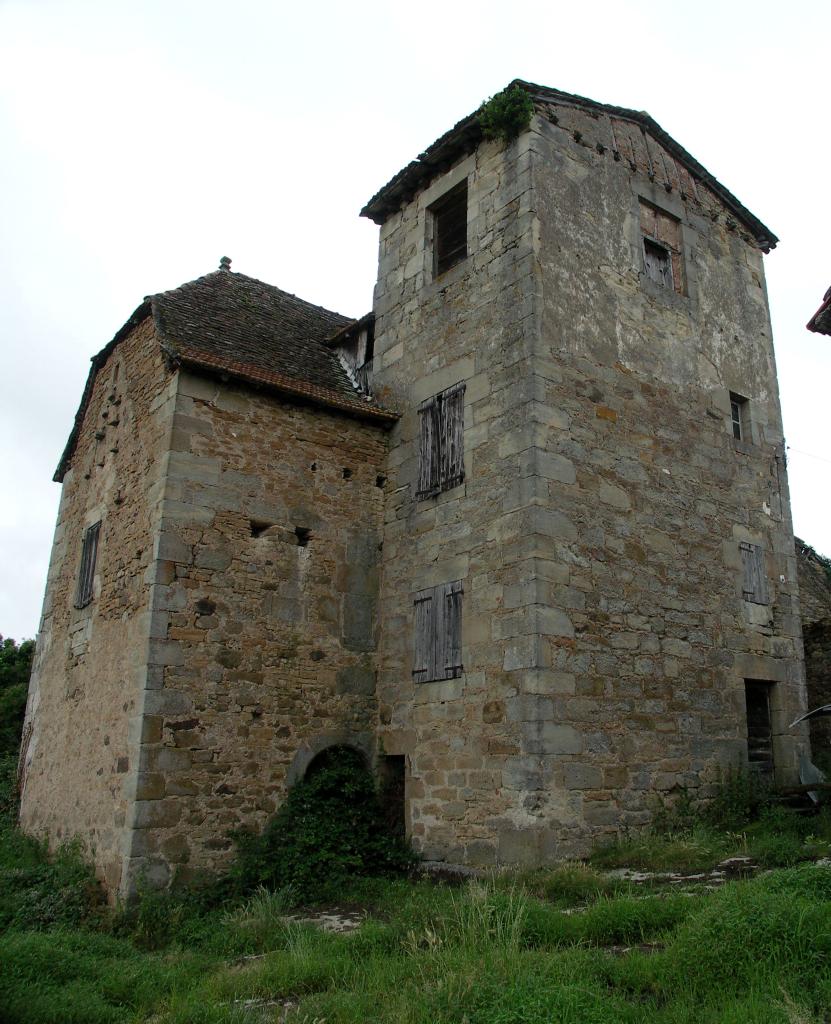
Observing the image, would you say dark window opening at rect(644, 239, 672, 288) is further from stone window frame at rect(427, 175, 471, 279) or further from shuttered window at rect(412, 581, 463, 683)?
shuttered window at rect(412, 581, 463, 683)

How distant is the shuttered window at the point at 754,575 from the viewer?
1183 centimetres

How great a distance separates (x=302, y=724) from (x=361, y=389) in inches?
198

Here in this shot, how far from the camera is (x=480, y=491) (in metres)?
10.4

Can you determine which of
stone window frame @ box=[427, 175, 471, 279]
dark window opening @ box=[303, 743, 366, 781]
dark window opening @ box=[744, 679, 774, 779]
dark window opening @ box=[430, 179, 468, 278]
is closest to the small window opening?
dark window opening @ box=[303, 743, 366, 781]

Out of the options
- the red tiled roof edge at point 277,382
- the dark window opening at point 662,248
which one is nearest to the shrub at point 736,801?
the red tiled roof edge at point 277,382

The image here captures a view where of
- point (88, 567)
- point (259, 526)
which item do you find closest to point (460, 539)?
point (259, 526)

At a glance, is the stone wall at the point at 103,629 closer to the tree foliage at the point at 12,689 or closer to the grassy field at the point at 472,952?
the grassy field at the point at 472,952

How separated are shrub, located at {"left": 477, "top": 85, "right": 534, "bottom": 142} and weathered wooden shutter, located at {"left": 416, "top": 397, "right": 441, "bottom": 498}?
349cm

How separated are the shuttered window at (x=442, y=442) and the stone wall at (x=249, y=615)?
93 cm

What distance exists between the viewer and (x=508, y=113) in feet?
36.6

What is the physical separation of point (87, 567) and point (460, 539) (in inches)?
207

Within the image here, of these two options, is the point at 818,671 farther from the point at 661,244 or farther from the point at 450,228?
the point at 450,228

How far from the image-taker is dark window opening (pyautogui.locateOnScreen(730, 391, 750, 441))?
41.5 feet

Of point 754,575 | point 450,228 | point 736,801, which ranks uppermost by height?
point 450,228
